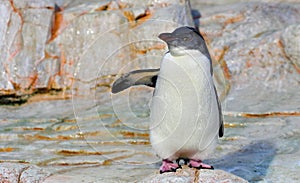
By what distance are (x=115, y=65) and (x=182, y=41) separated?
4.57 m

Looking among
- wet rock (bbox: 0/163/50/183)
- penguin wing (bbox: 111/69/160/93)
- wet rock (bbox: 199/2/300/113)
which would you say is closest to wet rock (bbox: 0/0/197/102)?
wet rock (bbox: 199/2/300/113)

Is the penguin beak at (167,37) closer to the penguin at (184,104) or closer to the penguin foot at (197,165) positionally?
the penguin at (184,104)

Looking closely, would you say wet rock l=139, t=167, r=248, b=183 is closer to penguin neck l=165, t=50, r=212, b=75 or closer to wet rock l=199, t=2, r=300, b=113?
penguin neck l=165, t=50, r=212, b=75

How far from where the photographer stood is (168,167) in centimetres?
341

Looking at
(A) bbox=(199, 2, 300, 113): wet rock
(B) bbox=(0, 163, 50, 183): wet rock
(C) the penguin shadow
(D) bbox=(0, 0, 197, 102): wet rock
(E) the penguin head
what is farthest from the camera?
(D) bbox=(0, 0, 197, 102): wet rock

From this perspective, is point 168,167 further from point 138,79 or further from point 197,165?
point 138,79

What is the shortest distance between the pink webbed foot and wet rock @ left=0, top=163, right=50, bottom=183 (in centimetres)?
86

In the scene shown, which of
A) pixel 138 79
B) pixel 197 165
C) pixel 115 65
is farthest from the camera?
pixel 115 65

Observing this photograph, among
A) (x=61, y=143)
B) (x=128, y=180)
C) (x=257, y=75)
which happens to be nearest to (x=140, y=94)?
(x=257, y=75)

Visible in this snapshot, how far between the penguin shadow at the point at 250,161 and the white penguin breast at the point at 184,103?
3.04 feet

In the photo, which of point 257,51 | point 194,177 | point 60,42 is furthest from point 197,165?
point 60,42

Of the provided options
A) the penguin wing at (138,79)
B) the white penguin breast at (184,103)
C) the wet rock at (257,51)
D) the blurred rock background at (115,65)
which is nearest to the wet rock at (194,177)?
the white penguin breast at (184,103)

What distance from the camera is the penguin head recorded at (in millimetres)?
3182

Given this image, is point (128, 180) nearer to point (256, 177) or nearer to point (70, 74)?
point (256, 177)
